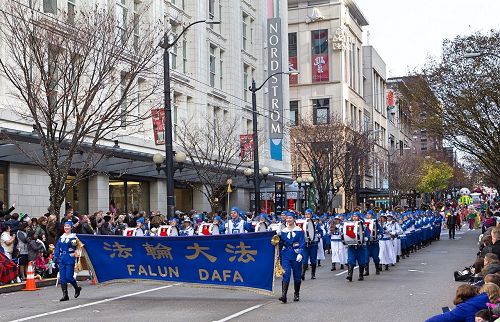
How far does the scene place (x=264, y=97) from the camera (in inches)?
2174

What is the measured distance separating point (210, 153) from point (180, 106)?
3.12 m

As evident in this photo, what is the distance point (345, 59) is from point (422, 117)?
4128cm

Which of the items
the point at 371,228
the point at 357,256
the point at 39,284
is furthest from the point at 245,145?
the point at 39,284

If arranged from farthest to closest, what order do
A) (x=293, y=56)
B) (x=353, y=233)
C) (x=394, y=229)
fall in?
(x=293, y=56) < (x=394, y=229) < (x=353, y=233)

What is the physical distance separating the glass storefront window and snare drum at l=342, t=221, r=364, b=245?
18.3m

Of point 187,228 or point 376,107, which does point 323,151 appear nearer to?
point 187,228

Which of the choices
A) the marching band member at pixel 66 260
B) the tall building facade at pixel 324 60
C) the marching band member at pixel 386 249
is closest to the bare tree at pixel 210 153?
the marching band member at pixel 386 249

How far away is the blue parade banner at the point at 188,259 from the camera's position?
16.3 meters

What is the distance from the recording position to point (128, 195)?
39.4 meters

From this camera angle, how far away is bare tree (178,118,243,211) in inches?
1491

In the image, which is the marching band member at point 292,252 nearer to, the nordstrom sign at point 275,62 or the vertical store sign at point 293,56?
the nordstrom sign at point 275,62

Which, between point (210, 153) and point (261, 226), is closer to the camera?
point (261, 226)

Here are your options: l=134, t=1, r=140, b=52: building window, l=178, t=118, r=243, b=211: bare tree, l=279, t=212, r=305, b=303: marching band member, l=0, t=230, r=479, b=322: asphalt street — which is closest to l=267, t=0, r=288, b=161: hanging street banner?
l=178, t=118, r=243, b=211: bare tree

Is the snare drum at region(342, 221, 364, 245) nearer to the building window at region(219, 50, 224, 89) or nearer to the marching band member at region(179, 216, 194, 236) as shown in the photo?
the marching band member at region(179, 216, 194, 236)
